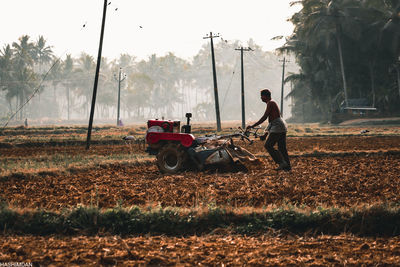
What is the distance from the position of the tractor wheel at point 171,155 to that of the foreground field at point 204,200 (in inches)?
16.9

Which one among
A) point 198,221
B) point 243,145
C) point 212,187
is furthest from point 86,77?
point 198,221

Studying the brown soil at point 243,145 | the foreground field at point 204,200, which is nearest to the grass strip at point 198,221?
the foreground field at point 204,200

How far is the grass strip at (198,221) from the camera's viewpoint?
6.11 metres

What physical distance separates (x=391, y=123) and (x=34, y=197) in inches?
1696

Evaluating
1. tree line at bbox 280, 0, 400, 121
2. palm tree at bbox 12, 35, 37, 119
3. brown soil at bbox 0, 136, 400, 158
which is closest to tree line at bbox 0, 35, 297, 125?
palm tree at bbox 12, 35, 37, 119

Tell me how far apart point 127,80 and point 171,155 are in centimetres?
12559

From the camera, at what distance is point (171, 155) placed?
455 inches

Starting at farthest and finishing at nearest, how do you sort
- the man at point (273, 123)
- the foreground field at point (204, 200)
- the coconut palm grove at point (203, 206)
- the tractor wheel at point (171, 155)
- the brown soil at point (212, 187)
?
the tractor wheel at point (171, 155), the man at point (273, 123), the brown soil at point (212, 187), the coconut palm grove at point (203, 206), the foreground field at point (204, 200)

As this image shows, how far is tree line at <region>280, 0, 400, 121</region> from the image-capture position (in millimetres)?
49438

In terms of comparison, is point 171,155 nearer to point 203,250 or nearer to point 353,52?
point 203,250

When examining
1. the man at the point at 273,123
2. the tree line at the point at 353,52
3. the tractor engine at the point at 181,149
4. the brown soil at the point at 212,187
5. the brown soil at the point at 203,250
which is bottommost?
the brown soil at the point at 203,250

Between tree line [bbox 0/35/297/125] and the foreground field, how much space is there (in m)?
73.1

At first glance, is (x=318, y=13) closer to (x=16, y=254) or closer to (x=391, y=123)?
(x=391, y=123)

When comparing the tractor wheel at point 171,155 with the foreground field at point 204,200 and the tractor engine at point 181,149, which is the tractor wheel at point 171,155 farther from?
the foreground field at point 204,200
